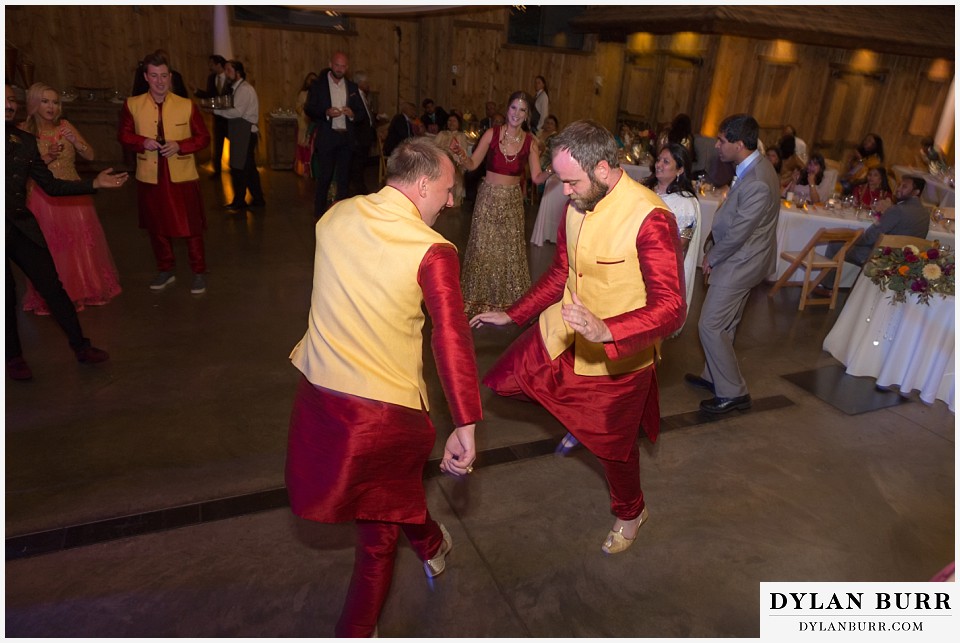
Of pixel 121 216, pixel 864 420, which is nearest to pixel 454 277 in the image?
pixel 864 420

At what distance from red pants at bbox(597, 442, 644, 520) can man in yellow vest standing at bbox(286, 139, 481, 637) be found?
0.80 meters

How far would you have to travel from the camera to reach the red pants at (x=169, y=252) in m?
4.83

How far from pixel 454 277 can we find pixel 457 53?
38.8 ft

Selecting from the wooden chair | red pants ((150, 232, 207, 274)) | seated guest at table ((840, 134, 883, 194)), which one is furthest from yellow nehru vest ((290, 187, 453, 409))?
seated guest at table ((840, 134, 883, 194))

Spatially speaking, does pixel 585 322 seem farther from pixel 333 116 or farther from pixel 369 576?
pixel 333 116

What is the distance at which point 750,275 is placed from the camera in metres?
3.54

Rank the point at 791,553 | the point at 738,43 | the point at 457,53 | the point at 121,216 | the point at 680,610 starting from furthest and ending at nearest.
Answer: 1. the point at 457,53
2. the point at 738,43
3. the point at 121,216
4. the point at 791,553
5. the point at 680,610

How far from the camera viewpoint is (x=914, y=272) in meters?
4.05

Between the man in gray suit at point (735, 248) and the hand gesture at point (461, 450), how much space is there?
2207 mm

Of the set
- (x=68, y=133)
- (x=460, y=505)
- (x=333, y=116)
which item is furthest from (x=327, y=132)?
(x=460, y=505)

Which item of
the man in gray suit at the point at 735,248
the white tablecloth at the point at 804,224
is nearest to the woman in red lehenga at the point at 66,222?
the man in gray suit at the point at 735,248

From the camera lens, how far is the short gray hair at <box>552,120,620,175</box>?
2.07 metres

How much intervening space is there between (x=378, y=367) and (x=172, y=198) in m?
3.56

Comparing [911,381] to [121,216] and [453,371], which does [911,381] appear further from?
[121,216]
